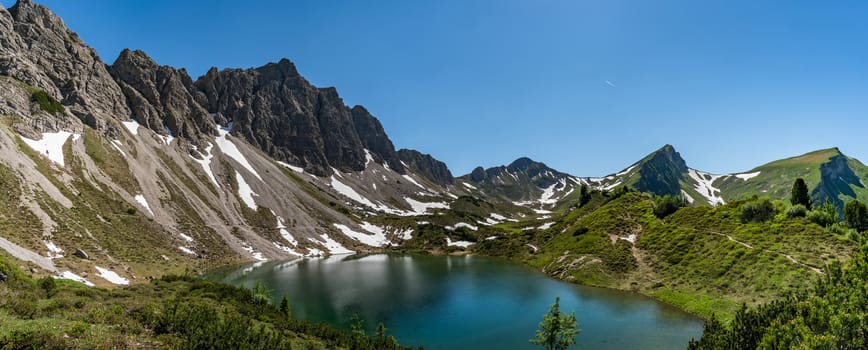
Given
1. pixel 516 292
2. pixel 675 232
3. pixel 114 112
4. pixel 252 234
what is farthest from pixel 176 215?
pixel 675 232

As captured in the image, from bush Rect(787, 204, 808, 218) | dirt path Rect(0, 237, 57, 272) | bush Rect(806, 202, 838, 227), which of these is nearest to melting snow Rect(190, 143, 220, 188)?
dirt path Rect(0, 237, 57, 272)

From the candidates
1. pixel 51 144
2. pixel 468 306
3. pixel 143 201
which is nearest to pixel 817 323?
pixel 468 306

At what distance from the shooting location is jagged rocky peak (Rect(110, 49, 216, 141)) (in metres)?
152

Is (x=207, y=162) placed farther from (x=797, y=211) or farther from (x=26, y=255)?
(x=797, y=211)

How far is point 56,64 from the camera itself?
127 m

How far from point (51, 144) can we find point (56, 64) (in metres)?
60.6

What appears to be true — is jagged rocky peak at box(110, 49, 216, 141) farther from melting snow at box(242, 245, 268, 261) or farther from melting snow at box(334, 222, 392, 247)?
melting snow at box(242, 245, 268, 261)

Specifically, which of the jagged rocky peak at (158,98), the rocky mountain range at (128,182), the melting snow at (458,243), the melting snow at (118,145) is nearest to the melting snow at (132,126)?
the rocky mountain range at (128,182)

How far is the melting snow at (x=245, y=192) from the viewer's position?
5341 inches

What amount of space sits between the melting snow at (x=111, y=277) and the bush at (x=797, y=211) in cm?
10962

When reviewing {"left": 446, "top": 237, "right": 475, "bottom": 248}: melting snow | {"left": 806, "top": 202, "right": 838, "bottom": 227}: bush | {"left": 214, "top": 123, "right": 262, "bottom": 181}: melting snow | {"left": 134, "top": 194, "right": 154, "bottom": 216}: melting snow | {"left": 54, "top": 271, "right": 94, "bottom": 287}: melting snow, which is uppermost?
{"left": 214, "top": 123, "right": 262, "bottom": 181}: melting snow

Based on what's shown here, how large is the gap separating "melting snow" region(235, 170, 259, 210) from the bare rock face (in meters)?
47.3

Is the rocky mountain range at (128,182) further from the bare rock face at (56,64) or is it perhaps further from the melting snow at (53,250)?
the bare rock face at (56,64)

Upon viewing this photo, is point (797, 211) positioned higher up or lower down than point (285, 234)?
lower down
